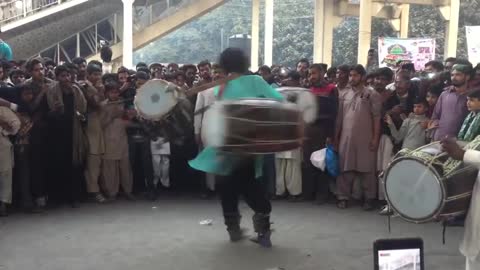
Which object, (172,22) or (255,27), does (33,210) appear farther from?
(172,22)

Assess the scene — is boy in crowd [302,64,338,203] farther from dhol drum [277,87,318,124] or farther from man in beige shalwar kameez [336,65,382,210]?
dhol drum [277,87,318,124]

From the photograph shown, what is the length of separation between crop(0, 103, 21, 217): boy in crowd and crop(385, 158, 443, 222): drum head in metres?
3.94

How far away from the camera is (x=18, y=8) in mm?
15250

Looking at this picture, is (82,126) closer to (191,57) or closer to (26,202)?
(26,202)

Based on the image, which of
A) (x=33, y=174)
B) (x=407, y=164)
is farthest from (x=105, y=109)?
(x=407, y=164)

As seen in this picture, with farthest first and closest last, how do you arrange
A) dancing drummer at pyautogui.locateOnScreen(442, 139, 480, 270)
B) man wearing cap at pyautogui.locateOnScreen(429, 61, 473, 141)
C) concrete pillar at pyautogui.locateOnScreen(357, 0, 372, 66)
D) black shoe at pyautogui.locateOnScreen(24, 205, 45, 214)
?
concrete pillar at pyautogui.locateOnScreen(357, 0, 372, 66)
black shoe at pyautogui.locateOnScreen(24, 205, 45, 214)
man wearing cap at pyautogui.locateOnScreen(429, 61, 473, 141)
dancing drummer at pyautogui.locateOnScreen(442, 139, 480, 270)

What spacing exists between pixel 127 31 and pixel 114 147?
9.31 metres

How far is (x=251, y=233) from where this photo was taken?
561 centimetres

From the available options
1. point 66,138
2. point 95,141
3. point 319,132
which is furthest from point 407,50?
point 66,138

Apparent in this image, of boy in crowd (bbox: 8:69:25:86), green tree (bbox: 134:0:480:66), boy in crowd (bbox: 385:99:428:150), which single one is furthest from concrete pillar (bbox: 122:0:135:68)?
boy in crowd (bbox: 385:99:428:150)

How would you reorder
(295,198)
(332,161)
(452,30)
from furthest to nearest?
(452,30)
(295,198)
(332,161)

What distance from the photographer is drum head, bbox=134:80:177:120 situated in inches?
195

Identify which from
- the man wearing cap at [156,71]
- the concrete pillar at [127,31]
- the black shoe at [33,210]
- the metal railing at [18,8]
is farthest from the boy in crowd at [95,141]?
the metal railing at [18,8]

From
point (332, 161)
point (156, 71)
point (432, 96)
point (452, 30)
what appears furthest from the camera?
point (452, 30)
